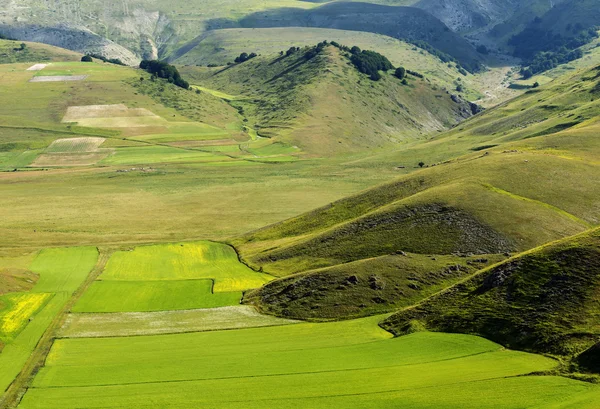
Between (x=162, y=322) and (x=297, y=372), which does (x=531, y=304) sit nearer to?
(x=297, y=372)

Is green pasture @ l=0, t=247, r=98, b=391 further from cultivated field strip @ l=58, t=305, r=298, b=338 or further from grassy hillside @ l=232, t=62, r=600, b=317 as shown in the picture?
grassy hillside @ l=232, t=62, r=600, b=317

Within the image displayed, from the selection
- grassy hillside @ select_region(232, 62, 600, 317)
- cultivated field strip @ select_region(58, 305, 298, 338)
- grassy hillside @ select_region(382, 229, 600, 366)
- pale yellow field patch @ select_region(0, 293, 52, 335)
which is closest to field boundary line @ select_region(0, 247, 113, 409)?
cultivated field strip @ select_region(58, 305, 298, 338)

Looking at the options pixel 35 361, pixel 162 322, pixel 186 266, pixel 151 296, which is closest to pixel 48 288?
pixel 151 296

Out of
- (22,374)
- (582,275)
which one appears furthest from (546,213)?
(22,374)

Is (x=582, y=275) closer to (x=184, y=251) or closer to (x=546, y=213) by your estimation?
(x=546, y=213)

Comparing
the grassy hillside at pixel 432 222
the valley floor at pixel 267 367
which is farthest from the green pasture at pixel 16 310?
the grassy hillside at pixel 432 222
